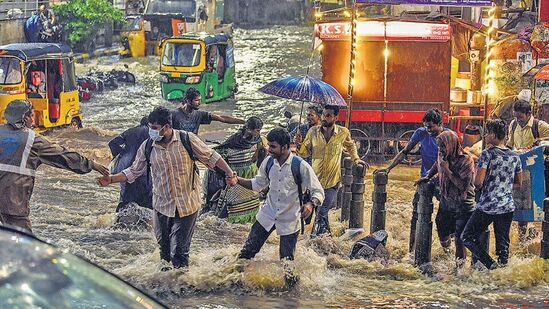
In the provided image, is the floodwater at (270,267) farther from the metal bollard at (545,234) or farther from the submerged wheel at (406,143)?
the submerged wheel at (406,143)

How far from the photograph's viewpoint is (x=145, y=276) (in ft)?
30.7

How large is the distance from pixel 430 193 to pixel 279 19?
51.3 metres

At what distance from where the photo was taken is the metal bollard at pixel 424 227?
10242 millimetres

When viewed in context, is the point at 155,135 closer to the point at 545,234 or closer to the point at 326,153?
the point at 326,153

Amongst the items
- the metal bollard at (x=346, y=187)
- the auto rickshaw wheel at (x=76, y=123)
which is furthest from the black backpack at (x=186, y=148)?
the auto rickshaw wheel at (x=76, y=123)

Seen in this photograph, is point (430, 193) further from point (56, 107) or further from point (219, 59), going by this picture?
point (219, 59)

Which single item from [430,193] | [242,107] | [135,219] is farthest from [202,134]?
[430,193]

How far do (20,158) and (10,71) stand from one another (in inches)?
463

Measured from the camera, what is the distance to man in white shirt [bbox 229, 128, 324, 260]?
8852 mm

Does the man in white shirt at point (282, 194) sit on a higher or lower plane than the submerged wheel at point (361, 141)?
higher

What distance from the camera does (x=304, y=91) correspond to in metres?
13.0

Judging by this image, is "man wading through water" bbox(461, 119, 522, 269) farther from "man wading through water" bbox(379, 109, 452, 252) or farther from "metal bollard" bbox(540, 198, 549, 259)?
"man wading through water" bbox(379, 109, 452, 252)

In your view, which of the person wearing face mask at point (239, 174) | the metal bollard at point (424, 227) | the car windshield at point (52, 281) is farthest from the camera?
the person wearing face mask at point (239, 174)

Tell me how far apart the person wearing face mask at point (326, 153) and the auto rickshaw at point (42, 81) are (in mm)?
9527
